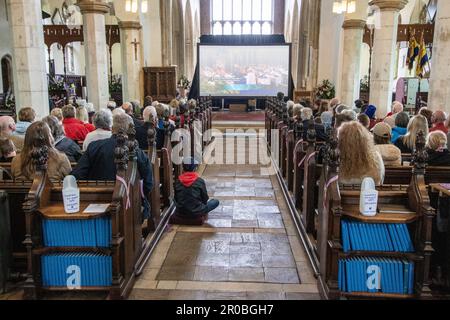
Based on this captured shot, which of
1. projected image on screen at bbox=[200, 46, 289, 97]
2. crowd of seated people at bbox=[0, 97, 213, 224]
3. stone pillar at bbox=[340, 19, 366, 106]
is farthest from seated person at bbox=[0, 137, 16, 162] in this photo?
projected image on screen at bbox=[200, 46, 289, 97]

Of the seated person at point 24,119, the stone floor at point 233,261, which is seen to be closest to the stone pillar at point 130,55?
the seated person at point 24,119

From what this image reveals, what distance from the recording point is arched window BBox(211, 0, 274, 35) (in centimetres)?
3198

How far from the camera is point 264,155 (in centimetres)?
1002

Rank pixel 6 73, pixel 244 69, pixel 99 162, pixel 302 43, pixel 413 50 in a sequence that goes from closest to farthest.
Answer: pixel 99 162 → pixel 413 50 → pixel 6 73 → pixel 244 69 → pixel 302 43

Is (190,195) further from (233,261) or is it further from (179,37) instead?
(179,37)

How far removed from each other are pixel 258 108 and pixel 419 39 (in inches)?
421

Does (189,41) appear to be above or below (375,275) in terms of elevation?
above

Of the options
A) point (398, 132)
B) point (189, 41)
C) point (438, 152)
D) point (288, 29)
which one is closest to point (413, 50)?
point (398, 132)

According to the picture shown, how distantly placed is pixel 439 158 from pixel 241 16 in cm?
3017

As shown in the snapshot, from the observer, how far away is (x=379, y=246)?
10.5ft

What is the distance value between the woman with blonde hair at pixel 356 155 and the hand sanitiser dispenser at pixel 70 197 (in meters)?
2.12

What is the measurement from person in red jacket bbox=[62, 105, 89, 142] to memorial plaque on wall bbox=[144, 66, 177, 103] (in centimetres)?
879

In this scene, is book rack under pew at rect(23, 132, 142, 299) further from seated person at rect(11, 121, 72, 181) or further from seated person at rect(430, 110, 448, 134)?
seated person at rect(430, 110, 448, 134)

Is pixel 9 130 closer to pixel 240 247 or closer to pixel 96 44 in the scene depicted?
pixel 240 247
